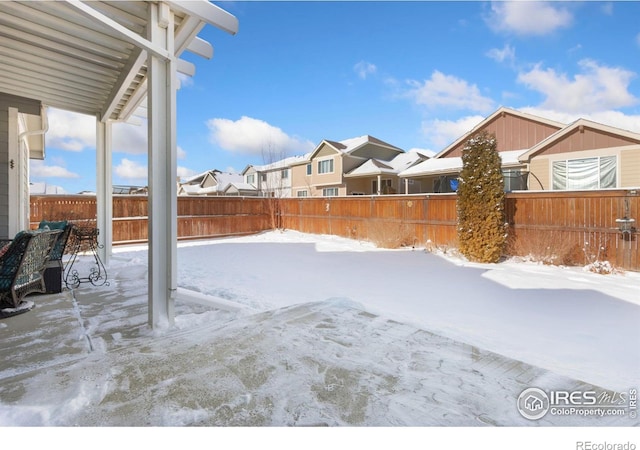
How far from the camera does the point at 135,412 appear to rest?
1843 mm

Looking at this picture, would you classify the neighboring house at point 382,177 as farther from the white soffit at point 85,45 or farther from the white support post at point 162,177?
the white support post at point 162,177

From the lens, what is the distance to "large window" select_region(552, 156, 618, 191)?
9.76m

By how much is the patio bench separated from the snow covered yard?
1.18 ft

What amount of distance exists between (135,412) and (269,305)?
→ 90.0 inches

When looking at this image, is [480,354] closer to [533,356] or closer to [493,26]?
[533,356]

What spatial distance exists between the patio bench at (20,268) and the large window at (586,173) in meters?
12.5

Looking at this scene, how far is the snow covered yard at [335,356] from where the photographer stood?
6.22ft

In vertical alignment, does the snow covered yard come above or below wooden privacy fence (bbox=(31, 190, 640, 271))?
below

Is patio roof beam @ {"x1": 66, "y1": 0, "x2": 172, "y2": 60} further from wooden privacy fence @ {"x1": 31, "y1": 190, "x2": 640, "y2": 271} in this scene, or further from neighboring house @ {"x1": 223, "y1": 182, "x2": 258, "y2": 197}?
neighboring house @ {"x1": 223, "y1": 182, "x2": 258, "y2": 197}

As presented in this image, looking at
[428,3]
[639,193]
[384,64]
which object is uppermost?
[384,64]

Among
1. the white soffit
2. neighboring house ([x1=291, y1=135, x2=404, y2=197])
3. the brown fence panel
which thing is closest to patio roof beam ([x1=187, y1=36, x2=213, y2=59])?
the white soffit

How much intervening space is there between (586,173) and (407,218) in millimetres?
5678

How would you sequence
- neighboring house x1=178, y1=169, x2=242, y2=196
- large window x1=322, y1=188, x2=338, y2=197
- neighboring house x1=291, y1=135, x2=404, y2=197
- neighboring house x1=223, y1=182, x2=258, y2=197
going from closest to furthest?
neighboring house x1=291, y1=135, x2=404, y2=197 → large window x1=322, y1=188, x2=338, y2=197 → neighboring house x1=223, y1=182, x2=258, y2=197 → neighboring house x1=178, y1=169, x2=242, y2=196

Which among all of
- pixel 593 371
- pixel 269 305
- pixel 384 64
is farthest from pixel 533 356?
pixel 384 64
